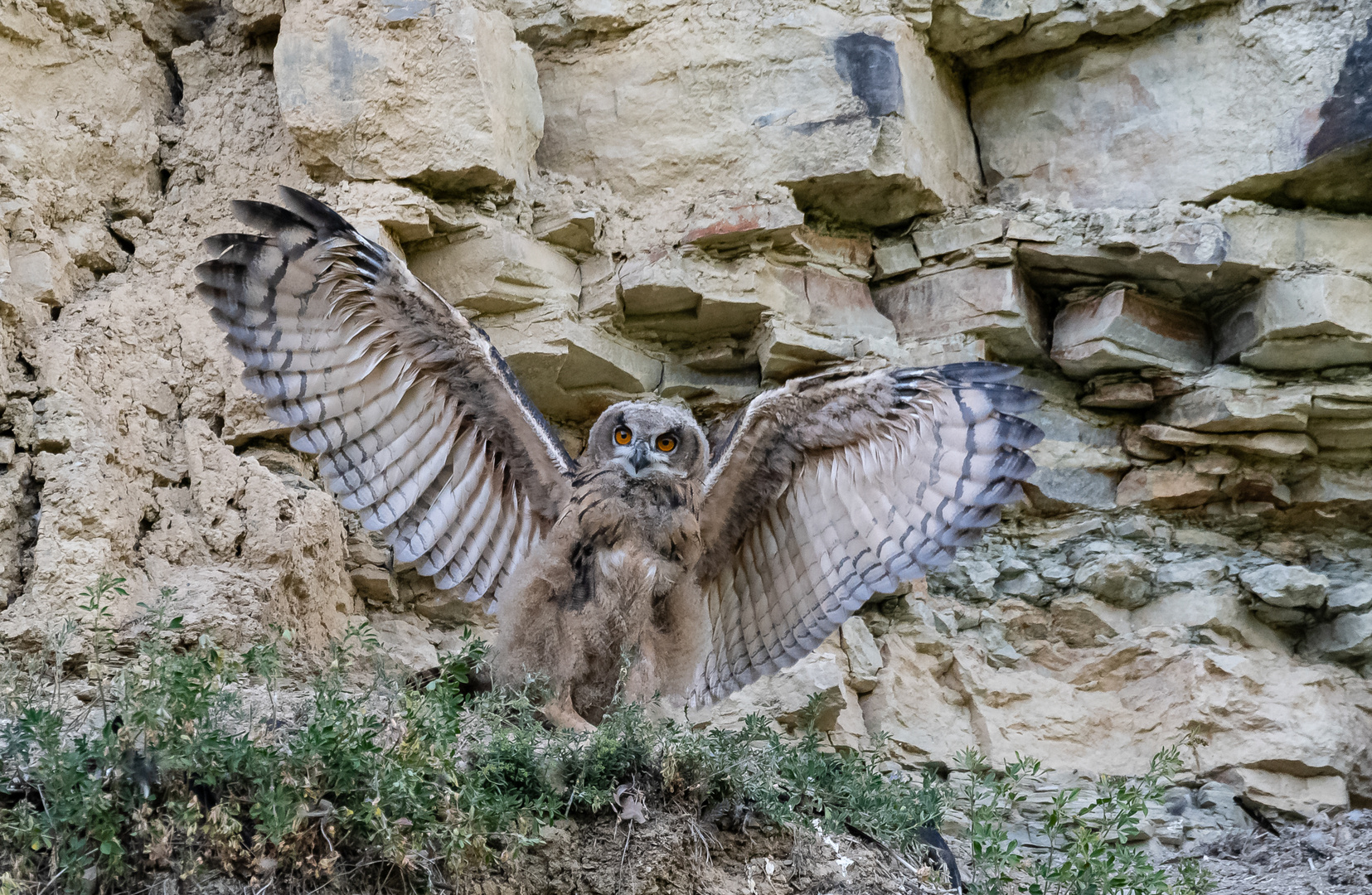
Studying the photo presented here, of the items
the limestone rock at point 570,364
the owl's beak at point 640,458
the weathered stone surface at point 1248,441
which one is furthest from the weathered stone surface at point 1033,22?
the owl's beak at point 640,458

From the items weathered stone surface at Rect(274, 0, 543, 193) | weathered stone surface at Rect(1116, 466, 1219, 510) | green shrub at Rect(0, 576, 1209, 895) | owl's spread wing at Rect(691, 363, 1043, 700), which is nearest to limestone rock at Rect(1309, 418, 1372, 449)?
weathered stone surface at Rect(1116, 466, 1219, 510)

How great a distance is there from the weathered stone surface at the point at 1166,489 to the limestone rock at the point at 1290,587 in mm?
468

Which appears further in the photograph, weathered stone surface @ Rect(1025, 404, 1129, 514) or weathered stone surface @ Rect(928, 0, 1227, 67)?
weathered stone surface @ Rect(928, 0, 1227, 67)

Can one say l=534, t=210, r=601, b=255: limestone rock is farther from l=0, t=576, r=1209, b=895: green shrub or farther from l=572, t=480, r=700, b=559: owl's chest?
l=0, t=576, r=1209, b=895: green shrub

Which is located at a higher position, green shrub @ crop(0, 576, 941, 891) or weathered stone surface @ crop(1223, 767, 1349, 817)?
green shrub @ crop(0, 576, 941, 891)

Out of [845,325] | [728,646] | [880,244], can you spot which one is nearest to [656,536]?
[728,646]

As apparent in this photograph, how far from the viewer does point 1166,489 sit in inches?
235

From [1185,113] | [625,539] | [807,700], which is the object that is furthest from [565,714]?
[1185,113]

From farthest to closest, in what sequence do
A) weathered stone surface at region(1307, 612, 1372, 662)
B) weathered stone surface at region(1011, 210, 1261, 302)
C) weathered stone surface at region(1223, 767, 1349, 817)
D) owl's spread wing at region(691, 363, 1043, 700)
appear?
weathered stone surface at region(1011, 210, 1261, 302), weathered stone surface at region(1307, 612, 1372, 662), weathered stone surface at region(1223, 767, 1349, 817), owl's spread wing at region(691, 363, 1043, 700)

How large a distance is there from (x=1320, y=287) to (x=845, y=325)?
85.8 inches

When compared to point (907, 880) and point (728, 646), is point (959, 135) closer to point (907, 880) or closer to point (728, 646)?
point (728, 646)

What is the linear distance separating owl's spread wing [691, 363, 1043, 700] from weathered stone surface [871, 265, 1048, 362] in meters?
1.54

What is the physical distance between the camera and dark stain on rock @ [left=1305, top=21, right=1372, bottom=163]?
566cm

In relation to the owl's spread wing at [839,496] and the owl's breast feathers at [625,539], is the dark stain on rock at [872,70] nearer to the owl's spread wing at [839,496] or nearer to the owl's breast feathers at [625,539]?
the owl's spread wing at [839,496]
